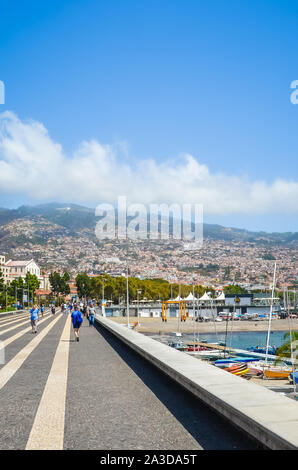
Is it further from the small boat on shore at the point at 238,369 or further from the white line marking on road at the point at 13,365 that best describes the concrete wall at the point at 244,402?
the small boat on shore at the point at 238,369

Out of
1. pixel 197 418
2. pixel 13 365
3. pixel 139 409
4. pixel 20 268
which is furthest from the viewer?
pixel 20 268

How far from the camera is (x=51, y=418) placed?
620 cm

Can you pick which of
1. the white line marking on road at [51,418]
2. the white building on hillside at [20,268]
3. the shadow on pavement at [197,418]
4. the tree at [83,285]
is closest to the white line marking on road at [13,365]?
the white line marking on road at [51,418]

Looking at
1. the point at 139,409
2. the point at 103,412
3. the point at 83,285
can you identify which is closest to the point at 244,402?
the point at 139,409

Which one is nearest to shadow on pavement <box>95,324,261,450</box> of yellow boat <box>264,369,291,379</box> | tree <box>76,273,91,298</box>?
yellow boat <box>264,369,291,379</box>

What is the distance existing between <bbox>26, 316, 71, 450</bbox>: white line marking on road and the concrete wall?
2061 millimetres

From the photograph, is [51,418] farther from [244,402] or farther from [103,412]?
[244,402]

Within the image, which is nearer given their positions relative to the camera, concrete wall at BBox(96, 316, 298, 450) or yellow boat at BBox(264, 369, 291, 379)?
concrete wall at BBox(96, 316, 298, 450)

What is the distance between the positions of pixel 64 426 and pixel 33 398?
2.00 m

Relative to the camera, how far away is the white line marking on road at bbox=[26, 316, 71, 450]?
512 cm

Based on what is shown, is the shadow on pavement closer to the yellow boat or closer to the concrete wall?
the concrete wall

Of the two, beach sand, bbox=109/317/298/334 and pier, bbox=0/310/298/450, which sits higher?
pier, bbox=0/310/298/450

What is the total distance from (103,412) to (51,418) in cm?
73
